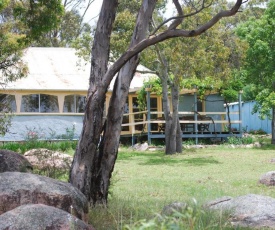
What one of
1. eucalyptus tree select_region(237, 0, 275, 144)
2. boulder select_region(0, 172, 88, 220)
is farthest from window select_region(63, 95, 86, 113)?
boulder select_region(0, 172, 88, 220)

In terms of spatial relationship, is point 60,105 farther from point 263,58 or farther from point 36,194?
point 36,194

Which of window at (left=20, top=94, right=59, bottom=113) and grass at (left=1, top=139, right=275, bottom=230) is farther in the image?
window at (left=20, top=94, right=59, bottom=113)

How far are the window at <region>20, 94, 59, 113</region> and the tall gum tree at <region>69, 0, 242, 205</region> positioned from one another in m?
18.7

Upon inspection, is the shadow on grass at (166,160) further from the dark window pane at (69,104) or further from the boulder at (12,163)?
the boulder at (12,163)

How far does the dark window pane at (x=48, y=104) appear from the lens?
27584mm

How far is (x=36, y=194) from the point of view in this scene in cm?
598

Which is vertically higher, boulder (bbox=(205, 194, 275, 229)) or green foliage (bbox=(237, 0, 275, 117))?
green foliage (bbox=(237, 0, 275, 117))

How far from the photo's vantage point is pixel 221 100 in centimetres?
3052

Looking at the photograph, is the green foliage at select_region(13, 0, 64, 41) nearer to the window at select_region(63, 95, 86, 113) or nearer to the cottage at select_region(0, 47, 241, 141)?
the cottage at select_region(0, 47, 241, 141)

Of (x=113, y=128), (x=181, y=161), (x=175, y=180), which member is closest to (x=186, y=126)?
(x=181, y=161)

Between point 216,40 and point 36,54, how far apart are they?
1246 centimetres

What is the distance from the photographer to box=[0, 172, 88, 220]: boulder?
5922 millimetres

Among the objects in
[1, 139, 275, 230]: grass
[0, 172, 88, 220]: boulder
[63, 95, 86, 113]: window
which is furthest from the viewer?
[63, 95, 86, 113]: window

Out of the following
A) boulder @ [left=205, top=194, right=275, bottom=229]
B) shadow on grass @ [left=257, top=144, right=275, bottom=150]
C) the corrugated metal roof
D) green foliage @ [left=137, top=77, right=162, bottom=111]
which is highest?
the corrugated metal roof
